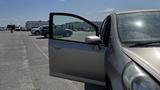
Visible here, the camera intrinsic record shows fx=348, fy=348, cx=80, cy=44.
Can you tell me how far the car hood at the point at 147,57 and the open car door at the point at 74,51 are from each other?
1.23 m

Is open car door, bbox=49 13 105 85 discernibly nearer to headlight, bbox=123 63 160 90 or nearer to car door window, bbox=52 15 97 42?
car door window, bbox=52 15 97 42

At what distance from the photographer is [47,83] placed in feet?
28.4

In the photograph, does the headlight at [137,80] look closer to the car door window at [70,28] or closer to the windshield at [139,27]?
the windshield at [139,27]

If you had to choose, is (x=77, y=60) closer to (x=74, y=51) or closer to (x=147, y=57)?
(x=74, y=51)

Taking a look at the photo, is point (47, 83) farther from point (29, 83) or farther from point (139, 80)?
point (139, 80)

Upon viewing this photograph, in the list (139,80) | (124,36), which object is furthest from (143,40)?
(139,80)

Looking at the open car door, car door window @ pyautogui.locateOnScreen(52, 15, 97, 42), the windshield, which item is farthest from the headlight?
car door window @ pyautogui.locateOnScreen(52, 15, 97, 42)

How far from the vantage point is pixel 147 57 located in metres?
3.86

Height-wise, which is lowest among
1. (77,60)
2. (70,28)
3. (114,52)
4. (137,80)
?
(77,60)

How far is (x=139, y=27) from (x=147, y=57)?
4.77 ft

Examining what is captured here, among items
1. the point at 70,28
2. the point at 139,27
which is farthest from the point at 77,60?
the point at 139,27

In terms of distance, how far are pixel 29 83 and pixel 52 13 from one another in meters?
2.78

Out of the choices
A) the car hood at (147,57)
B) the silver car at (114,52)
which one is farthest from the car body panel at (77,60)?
the car hood at (147,57)

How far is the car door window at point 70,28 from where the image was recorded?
255 inches
